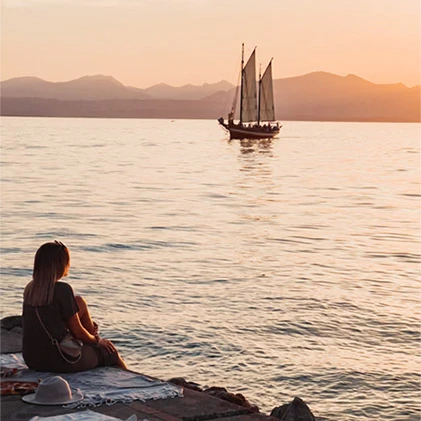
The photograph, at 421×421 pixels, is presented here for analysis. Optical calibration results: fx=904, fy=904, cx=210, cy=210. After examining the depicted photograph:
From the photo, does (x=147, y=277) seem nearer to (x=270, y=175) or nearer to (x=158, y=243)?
(x=158, y=243)

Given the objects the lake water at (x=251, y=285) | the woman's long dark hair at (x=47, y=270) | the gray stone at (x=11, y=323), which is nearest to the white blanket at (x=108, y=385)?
the woman's long dark hair at (x=47, y=270)

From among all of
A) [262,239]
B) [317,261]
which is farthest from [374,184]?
[317,261]

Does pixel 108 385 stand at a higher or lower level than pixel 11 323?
higher

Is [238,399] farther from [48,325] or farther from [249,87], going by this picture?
[249,87]

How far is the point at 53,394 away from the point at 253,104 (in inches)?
4598

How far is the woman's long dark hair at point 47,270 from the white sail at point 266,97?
120 meters

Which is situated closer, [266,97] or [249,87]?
[249,87]

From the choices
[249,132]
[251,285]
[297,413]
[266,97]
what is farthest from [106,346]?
[249,132]

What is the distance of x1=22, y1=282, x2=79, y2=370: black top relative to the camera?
323 inches

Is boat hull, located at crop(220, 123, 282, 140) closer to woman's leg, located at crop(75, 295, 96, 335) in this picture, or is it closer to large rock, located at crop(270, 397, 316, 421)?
large rock, located at crop(270, 397, 316, 421)

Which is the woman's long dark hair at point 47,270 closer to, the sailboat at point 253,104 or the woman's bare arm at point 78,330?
the woman's bare arm at point 78,330

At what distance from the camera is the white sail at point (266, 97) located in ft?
416

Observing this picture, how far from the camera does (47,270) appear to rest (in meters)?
8.02

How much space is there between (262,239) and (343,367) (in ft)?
53.6
